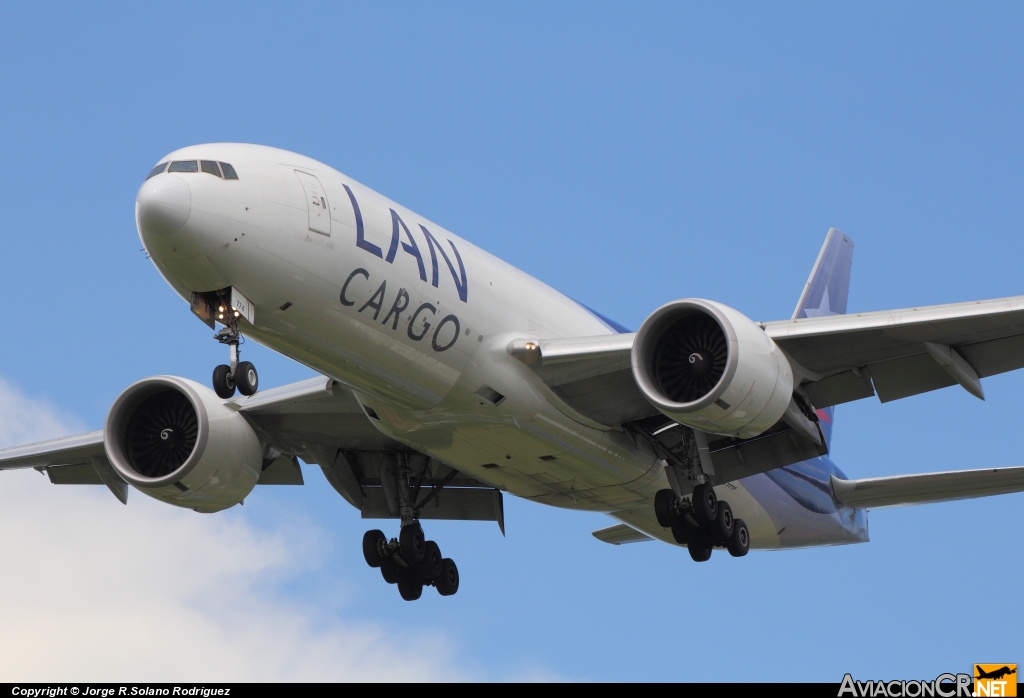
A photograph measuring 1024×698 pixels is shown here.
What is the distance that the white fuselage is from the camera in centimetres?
2083

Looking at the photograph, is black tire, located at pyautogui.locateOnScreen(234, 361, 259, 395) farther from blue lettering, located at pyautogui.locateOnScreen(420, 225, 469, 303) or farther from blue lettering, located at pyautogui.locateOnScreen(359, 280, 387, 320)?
blue lettering, located at pyautogui.locateOnScreen(420, 225, 469, 303)

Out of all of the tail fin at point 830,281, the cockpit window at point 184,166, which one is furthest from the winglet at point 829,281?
the cockpit window at point 184,166

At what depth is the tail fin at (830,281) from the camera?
34.1m

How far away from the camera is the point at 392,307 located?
22141 millimetres

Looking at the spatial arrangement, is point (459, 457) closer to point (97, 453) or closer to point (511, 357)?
point (511, 357)

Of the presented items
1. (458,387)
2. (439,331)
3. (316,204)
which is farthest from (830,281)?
(316,204)

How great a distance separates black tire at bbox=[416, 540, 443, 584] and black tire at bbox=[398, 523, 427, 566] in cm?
9

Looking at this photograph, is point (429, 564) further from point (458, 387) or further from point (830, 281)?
point (830, 281)

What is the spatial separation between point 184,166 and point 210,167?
0.35 m

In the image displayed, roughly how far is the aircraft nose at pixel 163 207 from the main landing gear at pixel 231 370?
1421 mm

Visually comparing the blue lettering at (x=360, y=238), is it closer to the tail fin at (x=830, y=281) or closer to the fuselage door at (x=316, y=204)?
the fuselage door at (x=316, y=204)

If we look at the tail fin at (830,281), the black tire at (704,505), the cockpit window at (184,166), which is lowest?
the black tire at (704,505)

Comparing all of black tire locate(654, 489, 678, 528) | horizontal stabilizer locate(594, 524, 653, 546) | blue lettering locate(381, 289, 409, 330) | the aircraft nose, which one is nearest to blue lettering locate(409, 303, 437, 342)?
blue lettering locate(381, 289, 409, 330)

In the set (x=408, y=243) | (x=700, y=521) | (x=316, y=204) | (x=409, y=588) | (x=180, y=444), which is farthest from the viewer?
(x=409, y=588)
